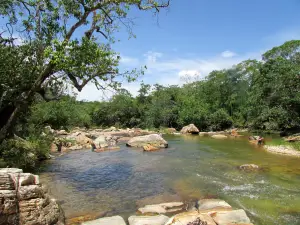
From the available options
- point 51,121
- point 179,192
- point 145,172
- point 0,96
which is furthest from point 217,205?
point 51,121

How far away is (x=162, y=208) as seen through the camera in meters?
8.09

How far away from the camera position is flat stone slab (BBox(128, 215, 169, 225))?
6.88m

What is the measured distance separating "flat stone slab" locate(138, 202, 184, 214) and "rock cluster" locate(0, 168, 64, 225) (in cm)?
266

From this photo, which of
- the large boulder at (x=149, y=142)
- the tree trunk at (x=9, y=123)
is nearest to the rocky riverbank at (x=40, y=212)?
the tree trunk at (x=9, y=123)

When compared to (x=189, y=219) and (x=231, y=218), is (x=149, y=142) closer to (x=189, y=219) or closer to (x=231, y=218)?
(x=231, y=218)

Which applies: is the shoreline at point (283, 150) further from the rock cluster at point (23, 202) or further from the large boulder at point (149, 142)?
the rock cluster at point (23, 202)

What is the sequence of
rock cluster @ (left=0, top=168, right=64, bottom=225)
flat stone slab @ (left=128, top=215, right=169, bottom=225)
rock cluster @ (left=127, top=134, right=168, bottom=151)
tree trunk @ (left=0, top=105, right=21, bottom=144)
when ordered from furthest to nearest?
Answer: rock cluster @ (left=127, top=134, right=168, bottom=151) → tree trunk @ (left=0, top=105, right=21, bottom=144) → flat stone slab @ (left=128, top=215, right=169, bottom=225) → rock cluster @ (left=0, top=168, right=64, bottom=225)

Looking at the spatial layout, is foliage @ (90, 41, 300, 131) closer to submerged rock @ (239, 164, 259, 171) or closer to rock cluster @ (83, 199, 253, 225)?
submerged rock @ (239, 164, 259, 171)

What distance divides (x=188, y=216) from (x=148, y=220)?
45.6 inches

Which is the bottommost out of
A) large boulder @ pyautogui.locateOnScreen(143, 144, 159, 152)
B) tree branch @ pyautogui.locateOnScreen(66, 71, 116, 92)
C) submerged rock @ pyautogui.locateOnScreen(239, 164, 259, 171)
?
submerged rock @ pyautogui.locateOnScreen(239, 164, 259, 171)

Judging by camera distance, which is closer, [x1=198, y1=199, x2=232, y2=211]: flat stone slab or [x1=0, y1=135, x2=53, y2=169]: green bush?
[x1=198, y1=199, x2=232, y2=211]: flat stone slab

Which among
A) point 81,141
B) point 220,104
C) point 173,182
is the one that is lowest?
point 173,182

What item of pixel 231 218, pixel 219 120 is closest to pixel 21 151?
pixel 231 218

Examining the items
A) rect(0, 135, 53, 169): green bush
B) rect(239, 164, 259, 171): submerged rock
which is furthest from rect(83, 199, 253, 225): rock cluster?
rect(0, 135, 53, 169): green bush
